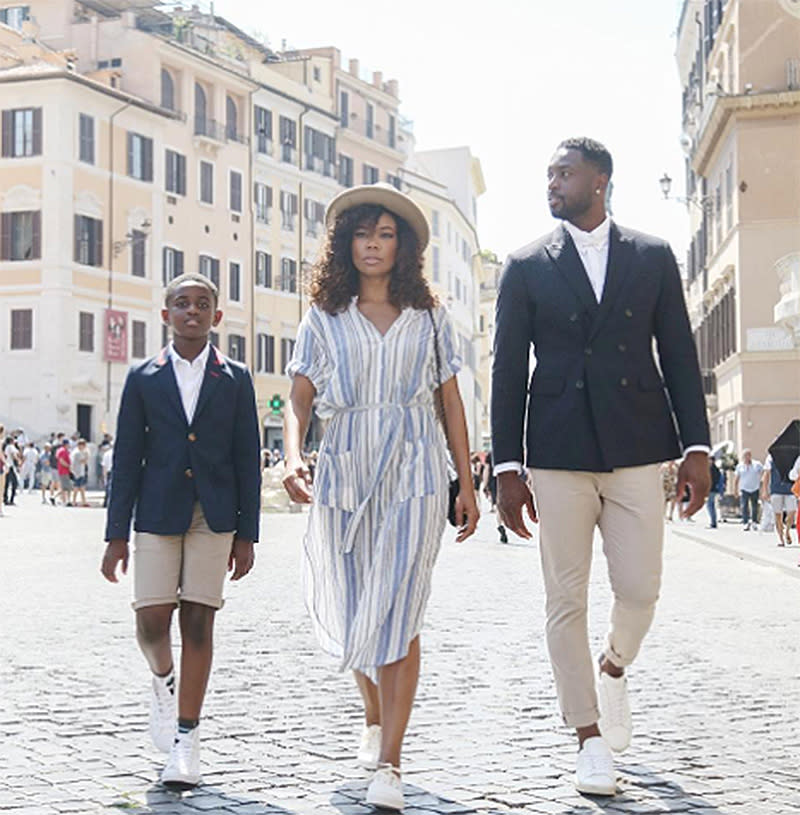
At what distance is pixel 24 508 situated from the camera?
39406mm

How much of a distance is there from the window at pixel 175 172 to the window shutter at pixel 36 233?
7.37 meters

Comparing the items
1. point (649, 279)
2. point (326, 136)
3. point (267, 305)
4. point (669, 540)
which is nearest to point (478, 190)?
point (326, 136)

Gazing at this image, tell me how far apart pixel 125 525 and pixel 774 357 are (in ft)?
128

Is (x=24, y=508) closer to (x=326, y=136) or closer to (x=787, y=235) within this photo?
(x=787, y=235)

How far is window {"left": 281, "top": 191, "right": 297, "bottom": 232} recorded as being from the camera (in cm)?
6956

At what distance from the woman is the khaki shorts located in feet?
1.10

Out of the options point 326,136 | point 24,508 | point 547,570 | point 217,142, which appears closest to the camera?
point 547,570

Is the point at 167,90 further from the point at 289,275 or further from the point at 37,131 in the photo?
the point at 289,275

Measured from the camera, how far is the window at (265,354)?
67.1 meters

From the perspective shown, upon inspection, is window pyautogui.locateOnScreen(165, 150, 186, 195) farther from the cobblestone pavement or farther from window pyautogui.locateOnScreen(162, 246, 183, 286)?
the cobblestone pavement

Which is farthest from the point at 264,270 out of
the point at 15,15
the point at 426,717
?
the point at 426,717

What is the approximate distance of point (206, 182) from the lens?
63.2 m

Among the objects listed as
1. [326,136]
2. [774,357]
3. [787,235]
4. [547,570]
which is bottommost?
[547,570]

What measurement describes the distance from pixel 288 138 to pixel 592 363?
65.8 metres
